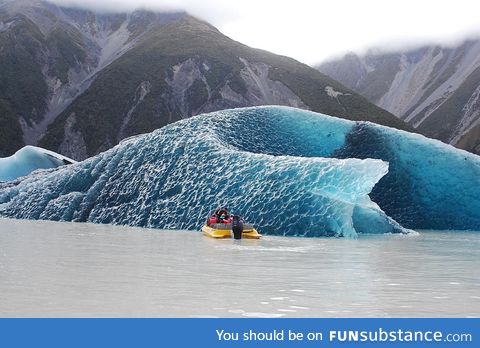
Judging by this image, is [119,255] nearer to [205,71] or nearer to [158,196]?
[158,196]

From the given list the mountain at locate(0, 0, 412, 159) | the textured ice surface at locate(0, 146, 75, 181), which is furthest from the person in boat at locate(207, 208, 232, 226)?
the mountain at locate(0, 0, 412, 159)

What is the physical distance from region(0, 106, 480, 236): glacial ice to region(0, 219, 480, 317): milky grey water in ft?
13.6

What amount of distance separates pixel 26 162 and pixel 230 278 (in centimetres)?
4357

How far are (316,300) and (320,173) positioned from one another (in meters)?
15.9

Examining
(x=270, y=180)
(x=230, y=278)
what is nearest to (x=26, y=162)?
(x=270, y=180)

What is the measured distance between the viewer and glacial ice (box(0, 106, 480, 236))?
85.9 feet

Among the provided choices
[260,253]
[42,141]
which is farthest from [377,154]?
[42,141]

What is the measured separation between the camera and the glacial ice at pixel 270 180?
85.9ft
